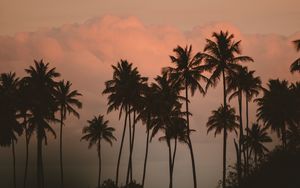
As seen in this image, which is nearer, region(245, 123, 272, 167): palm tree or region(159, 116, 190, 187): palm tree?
region(159, 116, 190, 187): palm tree

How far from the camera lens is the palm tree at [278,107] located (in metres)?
71.1

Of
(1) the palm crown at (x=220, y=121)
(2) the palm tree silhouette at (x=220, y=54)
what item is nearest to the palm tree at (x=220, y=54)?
(2) the palm tree silhouette at (x=220, y=54)

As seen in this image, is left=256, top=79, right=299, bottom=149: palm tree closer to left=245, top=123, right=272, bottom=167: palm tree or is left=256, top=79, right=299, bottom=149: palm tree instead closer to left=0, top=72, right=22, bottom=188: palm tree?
left=245, top=123, right=272, bottom=167: palm tree

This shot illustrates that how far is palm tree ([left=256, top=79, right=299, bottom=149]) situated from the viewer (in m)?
71.1

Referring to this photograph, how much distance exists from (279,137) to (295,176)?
142 ft

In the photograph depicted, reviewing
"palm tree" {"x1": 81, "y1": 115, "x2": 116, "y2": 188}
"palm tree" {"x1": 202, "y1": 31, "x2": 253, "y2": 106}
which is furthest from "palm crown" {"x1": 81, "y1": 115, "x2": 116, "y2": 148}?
"palm tree" {"x1": 202, "y1": 31, "x2": 253, "y2": 106}

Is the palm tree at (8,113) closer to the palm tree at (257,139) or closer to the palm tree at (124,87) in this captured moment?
the palm tree at (124,87)

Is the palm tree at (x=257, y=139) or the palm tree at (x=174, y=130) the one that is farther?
the palm tree at (x=257, y=139)

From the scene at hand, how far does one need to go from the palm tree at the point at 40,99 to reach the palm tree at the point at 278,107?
31.1 metres

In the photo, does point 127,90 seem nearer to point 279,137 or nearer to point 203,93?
point 203,93

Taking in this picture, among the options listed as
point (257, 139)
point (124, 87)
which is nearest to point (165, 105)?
point (124, 87)

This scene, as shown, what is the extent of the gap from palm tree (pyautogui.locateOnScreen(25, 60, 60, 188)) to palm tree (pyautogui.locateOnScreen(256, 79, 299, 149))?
3112cm

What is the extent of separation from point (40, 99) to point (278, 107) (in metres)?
33.5

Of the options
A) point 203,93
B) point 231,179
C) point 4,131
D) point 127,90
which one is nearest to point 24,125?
point 4,131
